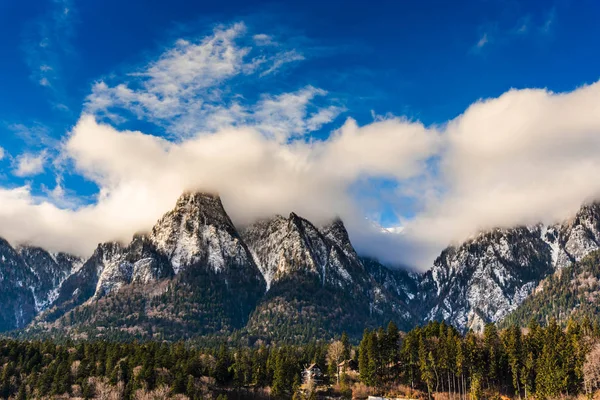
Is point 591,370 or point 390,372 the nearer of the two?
point 591,370

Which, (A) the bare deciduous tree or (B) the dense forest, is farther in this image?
(B) the dense forest

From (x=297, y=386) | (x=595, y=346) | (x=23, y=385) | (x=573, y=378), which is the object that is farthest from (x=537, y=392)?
(x=23, y=385)

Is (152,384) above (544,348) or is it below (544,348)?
below

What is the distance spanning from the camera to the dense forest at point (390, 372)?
524 ft

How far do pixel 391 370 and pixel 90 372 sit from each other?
102986 mm

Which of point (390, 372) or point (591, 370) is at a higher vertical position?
point (591, 370)

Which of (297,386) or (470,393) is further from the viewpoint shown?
(297,386)

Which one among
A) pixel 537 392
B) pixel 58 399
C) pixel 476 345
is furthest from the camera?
pixel 476 345

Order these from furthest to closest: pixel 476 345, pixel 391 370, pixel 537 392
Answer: pixel 391 370 < pixel 476 345 < pixel 537 392

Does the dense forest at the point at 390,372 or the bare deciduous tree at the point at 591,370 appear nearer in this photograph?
the bare deciduous tree at the point at 591,370

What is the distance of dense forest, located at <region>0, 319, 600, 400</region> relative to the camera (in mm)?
159850

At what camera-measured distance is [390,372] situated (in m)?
193

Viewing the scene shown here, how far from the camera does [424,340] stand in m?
188

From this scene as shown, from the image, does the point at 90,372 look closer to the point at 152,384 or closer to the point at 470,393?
the point at 152,384
